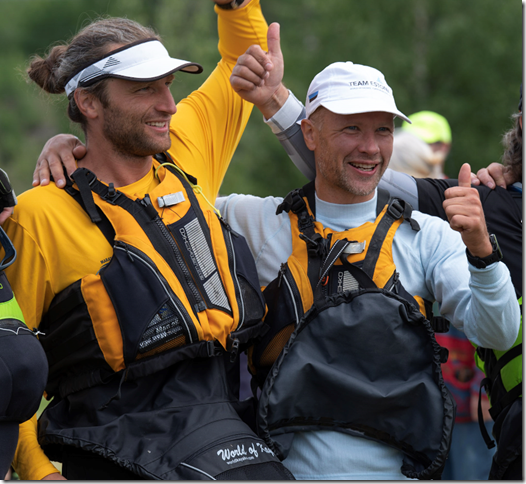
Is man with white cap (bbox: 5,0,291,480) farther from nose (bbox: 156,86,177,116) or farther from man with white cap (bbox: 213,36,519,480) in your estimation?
man with white cap (bbox: 213,36,519,480)

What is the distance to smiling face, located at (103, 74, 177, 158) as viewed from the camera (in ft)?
9.52

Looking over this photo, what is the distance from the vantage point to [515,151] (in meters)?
3.27

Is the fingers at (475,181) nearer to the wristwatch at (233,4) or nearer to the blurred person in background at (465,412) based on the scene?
the wristwatch at (233,4)

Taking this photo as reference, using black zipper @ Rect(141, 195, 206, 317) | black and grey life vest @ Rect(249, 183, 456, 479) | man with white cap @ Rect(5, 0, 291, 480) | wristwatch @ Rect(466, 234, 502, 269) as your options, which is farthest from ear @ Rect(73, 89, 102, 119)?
wristwatch @ Rect(466, 234, 502, 269)

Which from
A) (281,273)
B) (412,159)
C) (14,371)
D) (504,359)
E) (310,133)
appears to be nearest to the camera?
(14,371)

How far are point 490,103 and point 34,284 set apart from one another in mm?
13323

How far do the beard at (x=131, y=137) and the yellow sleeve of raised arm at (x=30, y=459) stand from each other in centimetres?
131

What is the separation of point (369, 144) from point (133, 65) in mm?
1178

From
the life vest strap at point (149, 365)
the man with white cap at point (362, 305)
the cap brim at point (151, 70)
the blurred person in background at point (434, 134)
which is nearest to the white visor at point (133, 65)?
the cap brim at point (151, 70)

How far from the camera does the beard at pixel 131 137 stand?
9.50ft

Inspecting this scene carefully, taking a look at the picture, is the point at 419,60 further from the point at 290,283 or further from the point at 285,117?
the point at 290,283

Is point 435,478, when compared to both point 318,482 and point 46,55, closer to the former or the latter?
point 318,482

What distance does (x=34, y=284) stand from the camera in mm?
2596

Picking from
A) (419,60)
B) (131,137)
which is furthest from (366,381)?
(419,60)
